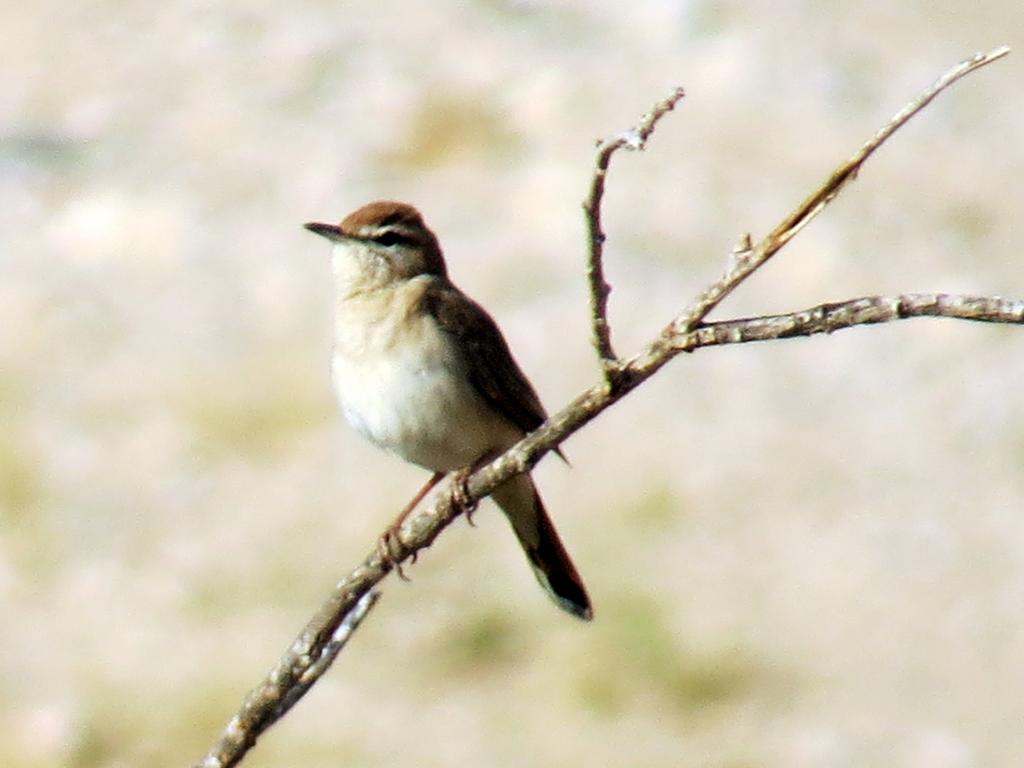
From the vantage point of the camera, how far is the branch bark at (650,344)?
3406mm

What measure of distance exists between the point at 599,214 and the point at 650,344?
0.28m

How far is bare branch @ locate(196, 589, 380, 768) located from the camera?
4035 mm

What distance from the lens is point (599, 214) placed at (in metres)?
3.71

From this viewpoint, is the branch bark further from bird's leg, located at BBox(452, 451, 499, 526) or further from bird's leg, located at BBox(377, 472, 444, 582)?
bird's leg, located at BBox(452, 451, 499, 526)

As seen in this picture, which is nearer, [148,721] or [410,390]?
[410,390]

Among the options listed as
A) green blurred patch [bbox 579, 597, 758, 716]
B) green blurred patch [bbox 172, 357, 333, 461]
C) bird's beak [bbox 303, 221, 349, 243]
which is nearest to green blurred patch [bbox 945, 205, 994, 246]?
green blurred patch [bbox 579, 597, 758, 716]

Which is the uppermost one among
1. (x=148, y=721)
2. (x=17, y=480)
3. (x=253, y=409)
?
(x=253, y=409)

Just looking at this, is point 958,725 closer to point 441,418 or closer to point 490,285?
point 490,285

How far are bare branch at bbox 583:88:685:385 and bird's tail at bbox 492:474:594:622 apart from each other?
2.89 m

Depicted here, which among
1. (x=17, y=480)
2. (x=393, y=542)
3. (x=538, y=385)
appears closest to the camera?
(x=393, y=542)

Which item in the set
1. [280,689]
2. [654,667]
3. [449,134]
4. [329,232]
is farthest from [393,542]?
[449,134]

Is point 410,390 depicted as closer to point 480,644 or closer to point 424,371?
point 424,371

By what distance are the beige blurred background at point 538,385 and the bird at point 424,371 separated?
5.39 metres

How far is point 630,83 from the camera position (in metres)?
17.4
